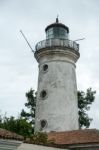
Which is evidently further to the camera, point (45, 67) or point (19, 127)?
point (45, 67)

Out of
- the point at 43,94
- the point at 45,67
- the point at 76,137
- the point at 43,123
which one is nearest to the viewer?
the point at 76,137

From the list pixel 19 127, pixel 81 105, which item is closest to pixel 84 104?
pixel 81 105

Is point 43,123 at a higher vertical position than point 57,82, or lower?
lower

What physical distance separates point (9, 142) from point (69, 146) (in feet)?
27.7

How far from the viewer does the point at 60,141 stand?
830 inches

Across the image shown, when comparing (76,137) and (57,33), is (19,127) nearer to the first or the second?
(76,137)

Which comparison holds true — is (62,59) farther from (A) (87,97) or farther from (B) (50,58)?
(A) (87,97)

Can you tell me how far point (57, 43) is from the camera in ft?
91.1

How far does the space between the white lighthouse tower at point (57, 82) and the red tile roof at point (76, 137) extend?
310 cm

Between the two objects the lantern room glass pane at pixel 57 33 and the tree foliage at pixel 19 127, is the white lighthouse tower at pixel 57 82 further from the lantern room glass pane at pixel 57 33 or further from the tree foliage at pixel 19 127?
the tree foliage at pixel 19 127

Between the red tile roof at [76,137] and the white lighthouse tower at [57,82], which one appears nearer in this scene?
the red tile roof at [76,137]

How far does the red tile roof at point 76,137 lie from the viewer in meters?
20.2

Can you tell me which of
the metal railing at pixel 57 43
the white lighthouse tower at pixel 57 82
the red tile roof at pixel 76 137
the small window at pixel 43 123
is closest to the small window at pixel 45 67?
the white lighthouse tower at pixel 57 82

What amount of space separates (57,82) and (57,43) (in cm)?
294
